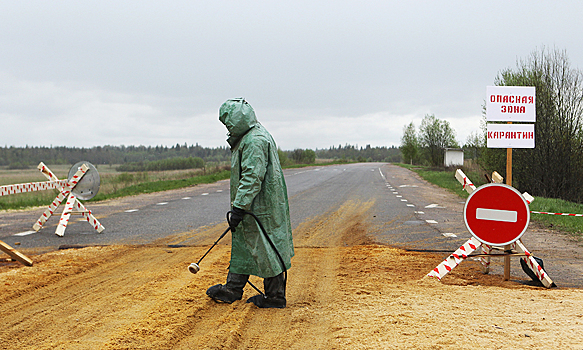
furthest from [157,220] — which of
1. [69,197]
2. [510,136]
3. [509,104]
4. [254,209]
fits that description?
[509,104]

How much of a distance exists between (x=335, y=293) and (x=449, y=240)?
4.17 m

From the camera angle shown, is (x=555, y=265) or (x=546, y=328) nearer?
(x=546, y=328)

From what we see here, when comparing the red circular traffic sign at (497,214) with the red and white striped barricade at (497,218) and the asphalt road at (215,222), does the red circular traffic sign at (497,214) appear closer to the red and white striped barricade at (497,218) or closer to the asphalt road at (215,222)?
the red and white striped barricade at (497,218)

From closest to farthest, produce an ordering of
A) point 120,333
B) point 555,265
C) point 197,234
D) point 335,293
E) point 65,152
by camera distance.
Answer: point 120,333 → point 335,293 → point 555,265 → point 197,234 → point 65,152

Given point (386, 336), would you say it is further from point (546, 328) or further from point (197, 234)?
point (197, 234)

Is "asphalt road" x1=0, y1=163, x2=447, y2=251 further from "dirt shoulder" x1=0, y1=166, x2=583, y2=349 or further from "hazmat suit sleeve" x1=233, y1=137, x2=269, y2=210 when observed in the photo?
"hazmat suit sleeve" x1=233, y1=137, x2=269, y2=210

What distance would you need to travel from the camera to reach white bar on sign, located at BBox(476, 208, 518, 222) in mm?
5109

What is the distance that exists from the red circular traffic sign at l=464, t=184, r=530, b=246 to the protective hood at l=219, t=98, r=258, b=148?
2.83 metres

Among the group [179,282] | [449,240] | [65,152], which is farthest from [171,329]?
[65,152]

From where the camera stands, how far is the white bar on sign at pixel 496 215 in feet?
16.8

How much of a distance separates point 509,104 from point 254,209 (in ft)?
12.1

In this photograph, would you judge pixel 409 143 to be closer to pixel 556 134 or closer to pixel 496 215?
pixel 556 134

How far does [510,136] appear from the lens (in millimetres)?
5742

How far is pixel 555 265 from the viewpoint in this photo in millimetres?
6398
